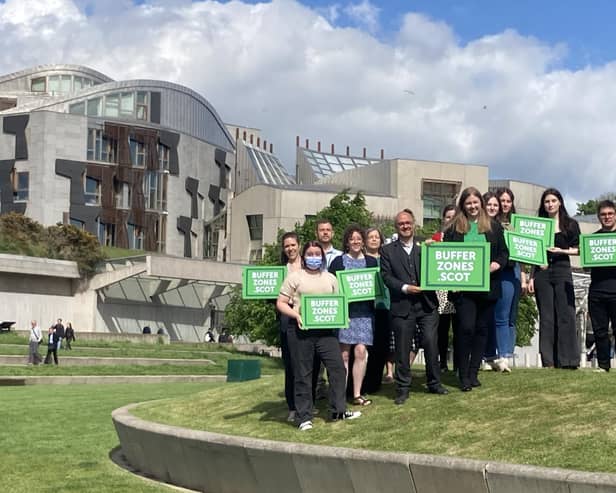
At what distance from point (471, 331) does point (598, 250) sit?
1.65m

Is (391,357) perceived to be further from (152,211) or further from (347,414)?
(152,211)

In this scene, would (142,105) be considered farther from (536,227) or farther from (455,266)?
(455,266)

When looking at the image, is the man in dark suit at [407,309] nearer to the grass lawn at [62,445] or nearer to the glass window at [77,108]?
the grass lawn at [62,445]

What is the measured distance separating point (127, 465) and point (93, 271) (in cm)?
5578

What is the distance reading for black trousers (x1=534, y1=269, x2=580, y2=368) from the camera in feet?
38.6

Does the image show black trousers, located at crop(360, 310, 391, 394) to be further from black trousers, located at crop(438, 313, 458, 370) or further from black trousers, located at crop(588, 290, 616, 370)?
black trousers, located at crop(588, 290, 616, 370)

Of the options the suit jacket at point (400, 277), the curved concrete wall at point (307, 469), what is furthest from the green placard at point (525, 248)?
the curved concrete wall at point (307, 469)

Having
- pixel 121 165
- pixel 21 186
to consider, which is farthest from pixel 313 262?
pixel 21 186

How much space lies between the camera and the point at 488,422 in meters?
9.05

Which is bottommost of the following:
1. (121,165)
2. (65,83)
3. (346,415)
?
(346,415)

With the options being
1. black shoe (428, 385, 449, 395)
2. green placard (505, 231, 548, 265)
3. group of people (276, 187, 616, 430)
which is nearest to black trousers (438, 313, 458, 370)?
group of people (276, 187, 616, 430)

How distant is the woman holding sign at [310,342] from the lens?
1038cm

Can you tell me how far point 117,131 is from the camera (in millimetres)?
82188

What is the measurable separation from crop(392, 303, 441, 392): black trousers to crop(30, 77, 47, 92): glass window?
100206 millimetres
